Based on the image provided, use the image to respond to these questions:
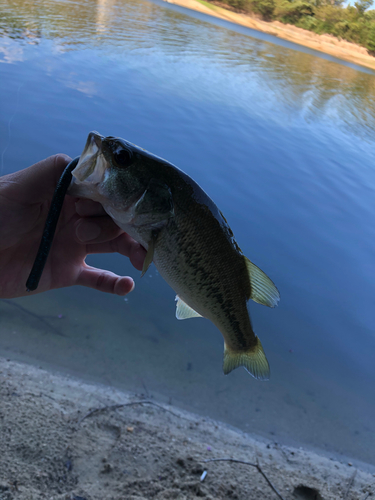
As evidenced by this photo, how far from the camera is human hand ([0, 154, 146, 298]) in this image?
6.55 feet

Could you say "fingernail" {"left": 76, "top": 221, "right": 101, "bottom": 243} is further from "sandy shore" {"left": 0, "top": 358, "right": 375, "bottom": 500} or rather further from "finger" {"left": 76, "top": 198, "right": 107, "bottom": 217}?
"sandy shore" {"left": 0, "top": 358, "right": 375, "bottom": 500}

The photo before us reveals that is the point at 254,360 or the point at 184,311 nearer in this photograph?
the point at 254,360

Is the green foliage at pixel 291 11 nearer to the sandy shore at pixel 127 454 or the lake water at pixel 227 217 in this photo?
the lake water at pixel 227 217

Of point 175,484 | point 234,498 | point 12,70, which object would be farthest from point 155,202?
point 12,70

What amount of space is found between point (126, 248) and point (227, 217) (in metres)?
5.25

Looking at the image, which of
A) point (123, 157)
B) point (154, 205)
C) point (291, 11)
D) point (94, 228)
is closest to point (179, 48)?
point (94, 228)

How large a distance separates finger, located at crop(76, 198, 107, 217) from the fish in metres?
0.26

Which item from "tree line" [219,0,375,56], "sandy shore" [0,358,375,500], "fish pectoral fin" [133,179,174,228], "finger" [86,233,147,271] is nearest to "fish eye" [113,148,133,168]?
"fish pectoral fin" [133,179,174,228]

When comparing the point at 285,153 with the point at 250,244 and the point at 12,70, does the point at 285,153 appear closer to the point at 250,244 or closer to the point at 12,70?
the point at 250,244

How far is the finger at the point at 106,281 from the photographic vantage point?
2.54m

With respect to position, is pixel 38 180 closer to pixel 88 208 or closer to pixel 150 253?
pixel 88 208

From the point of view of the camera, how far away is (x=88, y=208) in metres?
2.00

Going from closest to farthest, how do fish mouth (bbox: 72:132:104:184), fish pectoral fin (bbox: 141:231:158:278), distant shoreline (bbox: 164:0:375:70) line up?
fish mouth (bbox: 72:132:104:184)
fish pectoral fin (bbox: 141:231:158:278)
distant shoreline (bbox: 164:0:375:70)

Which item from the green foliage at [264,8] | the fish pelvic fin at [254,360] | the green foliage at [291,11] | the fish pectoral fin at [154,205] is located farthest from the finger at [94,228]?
the green foliage at [264,8]
